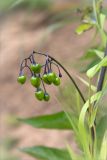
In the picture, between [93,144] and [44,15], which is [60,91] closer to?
[93,144]

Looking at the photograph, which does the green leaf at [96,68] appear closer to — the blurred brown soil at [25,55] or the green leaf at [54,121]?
the green leaf at [54,121]

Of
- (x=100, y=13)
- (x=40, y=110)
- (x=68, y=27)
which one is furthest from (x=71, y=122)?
(x=68, y=27)

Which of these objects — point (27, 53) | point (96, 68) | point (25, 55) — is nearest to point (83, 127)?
point (96, 68)

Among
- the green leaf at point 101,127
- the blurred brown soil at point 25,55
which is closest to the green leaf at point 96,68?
the green leaf at point 101,127

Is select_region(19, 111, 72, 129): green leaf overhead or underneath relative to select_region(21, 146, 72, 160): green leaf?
overhead

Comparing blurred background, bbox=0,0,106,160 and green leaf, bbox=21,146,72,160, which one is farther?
blurred background, bbox=0,0,106,160

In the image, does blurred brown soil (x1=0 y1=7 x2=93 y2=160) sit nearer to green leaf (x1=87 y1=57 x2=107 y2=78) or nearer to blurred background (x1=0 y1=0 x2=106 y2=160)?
blurred background (x1=0 y1=0 x2=106 y2=160)

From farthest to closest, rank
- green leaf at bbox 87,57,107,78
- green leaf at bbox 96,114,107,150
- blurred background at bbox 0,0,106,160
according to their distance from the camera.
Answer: blurred background at bbox 0,0,106,160, green leaf at bbox 96,114,107,150, green leaf at bbox 87,57,107,78

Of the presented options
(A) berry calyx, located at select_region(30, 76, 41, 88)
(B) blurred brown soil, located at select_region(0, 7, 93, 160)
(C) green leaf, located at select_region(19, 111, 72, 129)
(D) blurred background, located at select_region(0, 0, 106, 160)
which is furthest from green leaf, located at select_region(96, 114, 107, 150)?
(B) blurred brown soil, located at select_region(0, 7, 93, 160)

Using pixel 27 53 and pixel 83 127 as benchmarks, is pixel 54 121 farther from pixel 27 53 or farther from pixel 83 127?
pixel 27 53
